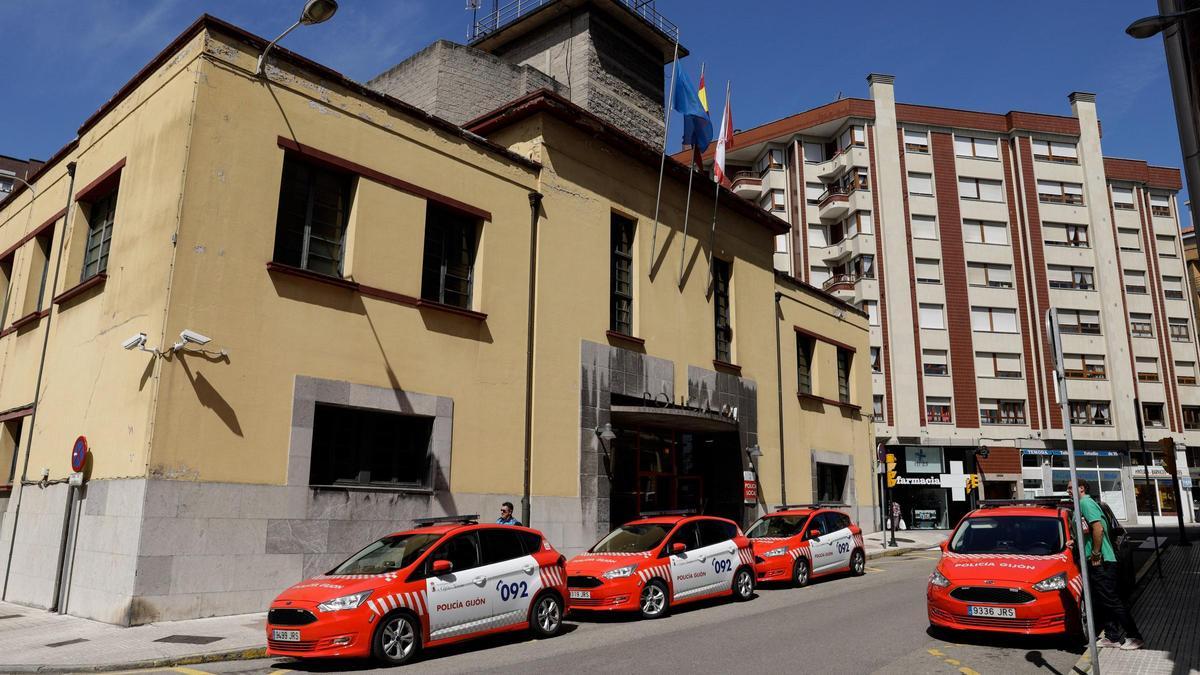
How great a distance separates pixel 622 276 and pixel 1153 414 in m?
46.1

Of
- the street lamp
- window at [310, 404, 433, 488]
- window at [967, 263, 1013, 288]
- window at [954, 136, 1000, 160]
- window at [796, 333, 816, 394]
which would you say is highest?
window at [954, 136, 1000, 160]

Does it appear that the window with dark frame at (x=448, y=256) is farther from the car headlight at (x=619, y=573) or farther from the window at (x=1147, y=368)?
the window at (x=1147, y=368)

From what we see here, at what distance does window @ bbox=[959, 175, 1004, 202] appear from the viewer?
51375 millimetres

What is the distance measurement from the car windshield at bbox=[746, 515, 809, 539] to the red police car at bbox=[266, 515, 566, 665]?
7.27m

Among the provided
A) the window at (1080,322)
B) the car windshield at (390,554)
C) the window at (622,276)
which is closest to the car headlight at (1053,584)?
the car windshield at (390,554)

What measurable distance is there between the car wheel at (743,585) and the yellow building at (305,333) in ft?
14.3

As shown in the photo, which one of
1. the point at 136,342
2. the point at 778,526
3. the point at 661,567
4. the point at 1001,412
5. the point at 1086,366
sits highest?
the point at 1086,366

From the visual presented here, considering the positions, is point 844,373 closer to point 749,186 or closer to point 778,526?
point 778,526

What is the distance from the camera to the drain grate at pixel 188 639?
1055 cm

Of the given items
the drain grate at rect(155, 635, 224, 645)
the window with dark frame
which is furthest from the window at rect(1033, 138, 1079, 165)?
the drain grate at rect(155, 635, 224, 645)

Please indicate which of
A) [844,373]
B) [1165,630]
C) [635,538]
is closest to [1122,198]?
[844,373]

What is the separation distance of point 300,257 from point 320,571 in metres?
5.40

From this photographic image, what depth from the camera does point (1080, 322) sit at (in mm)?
51250

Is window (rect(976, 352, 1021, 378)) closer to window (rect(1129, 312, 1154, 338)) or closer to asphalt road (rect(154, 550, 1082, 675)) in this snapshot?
window (rect(1129, 312, 1154, 338))
